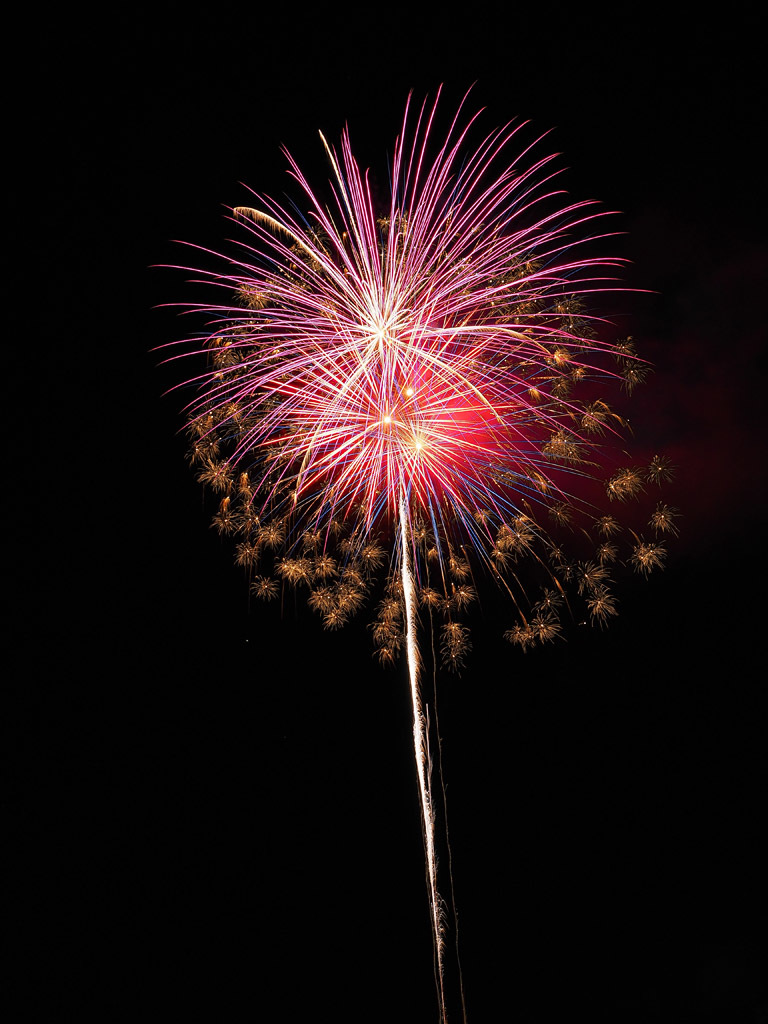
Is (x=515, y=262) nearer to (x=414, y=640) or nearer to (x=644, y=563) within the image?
(x=644, y=563)

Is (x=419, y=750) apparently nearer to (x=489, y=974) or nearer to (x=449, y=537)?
(x=449, y=537)

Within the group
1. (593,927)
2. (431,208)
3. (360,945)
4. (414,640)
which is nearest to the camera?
(431,208)

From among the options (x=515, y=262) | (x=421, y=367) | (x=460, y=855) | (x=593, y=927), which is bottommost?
(x=593, y=927)

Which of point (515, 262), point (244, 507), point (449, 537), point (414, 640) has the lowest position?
point (414, 640)

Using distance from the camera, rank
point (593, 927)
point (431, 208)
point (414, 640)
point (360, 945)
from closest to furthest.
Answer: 1. point (431, 208)
2. point (414, 640)
3. point (593, 927)
4. point (360, 945)

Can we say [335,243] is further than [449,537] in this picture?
No

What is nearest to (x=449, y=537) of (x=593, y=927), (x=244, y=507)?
(x=244, y=507)

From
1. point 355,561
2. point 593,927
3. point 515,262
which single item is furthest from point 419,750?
point 515,262

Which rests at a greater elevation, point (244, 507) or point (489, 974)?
point (244, 507)

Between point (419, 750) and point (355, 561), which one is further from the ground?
point (355, 561)
